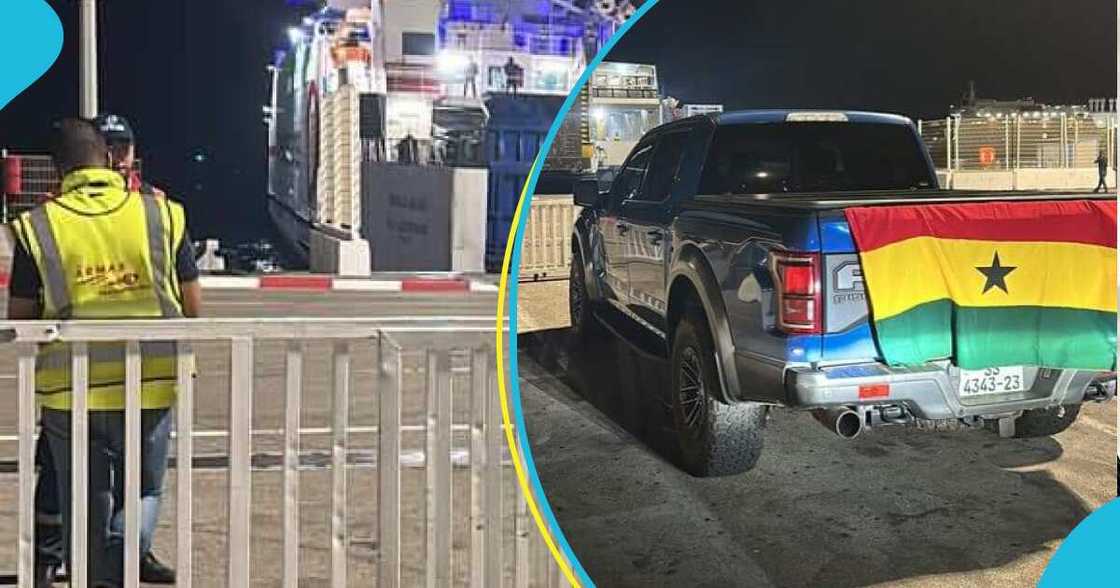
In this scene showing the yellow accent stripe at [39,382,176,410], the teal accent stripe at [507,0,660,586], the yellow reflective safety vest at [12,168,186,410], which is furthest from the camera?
the yellow reflective safety vest at [12,168,186,410]

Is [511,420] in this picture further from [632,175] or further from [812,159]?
[812,159]

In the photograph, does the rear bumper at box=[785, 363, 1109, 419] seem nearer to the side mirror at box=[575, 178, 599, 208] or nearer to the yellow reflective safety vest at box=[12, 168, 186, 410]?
the side mirror at box=[575, 178, 599, 208]

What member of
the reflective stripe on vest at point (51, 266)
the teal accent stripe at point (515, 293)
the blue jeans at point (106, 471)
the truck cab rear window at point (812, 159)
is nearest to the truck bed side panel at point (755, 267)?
the truck cab rear window at point (812, 159)

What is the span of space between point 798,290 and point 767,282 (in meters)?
0.06

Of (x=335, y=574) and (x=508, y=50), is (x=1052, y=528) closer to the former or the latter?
(x=335, y=574)

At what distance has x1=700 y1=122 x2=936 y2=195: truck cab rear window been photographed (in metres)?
2.34

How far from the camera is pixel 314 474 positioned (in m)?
4.04

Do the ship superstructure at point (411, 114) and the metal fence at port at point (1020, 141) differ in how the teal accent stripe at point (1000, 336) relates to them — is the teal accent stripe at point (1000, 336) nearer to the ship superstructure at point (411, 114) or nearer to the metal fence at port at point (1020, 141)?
the metal fence at port at point (1020, 141)

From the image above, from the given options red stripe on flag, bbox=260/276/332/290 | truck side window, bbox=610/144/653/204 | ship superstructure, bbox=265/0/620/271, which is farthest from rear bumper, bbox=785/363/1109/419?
red stripe on flag, bbox=260/276/332/290

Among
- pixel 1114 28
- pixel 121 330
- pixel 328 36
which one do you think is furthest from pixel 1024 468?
pixel 328 36

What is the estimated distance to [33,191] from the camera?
8.10 m

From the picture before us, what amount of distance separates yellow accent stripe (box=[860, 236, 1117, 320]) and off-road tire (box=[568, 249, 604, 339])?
548mm

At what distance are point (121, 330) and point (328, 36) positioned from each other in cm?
1035

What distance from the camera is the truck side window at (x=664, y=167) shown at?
2.33 meters
